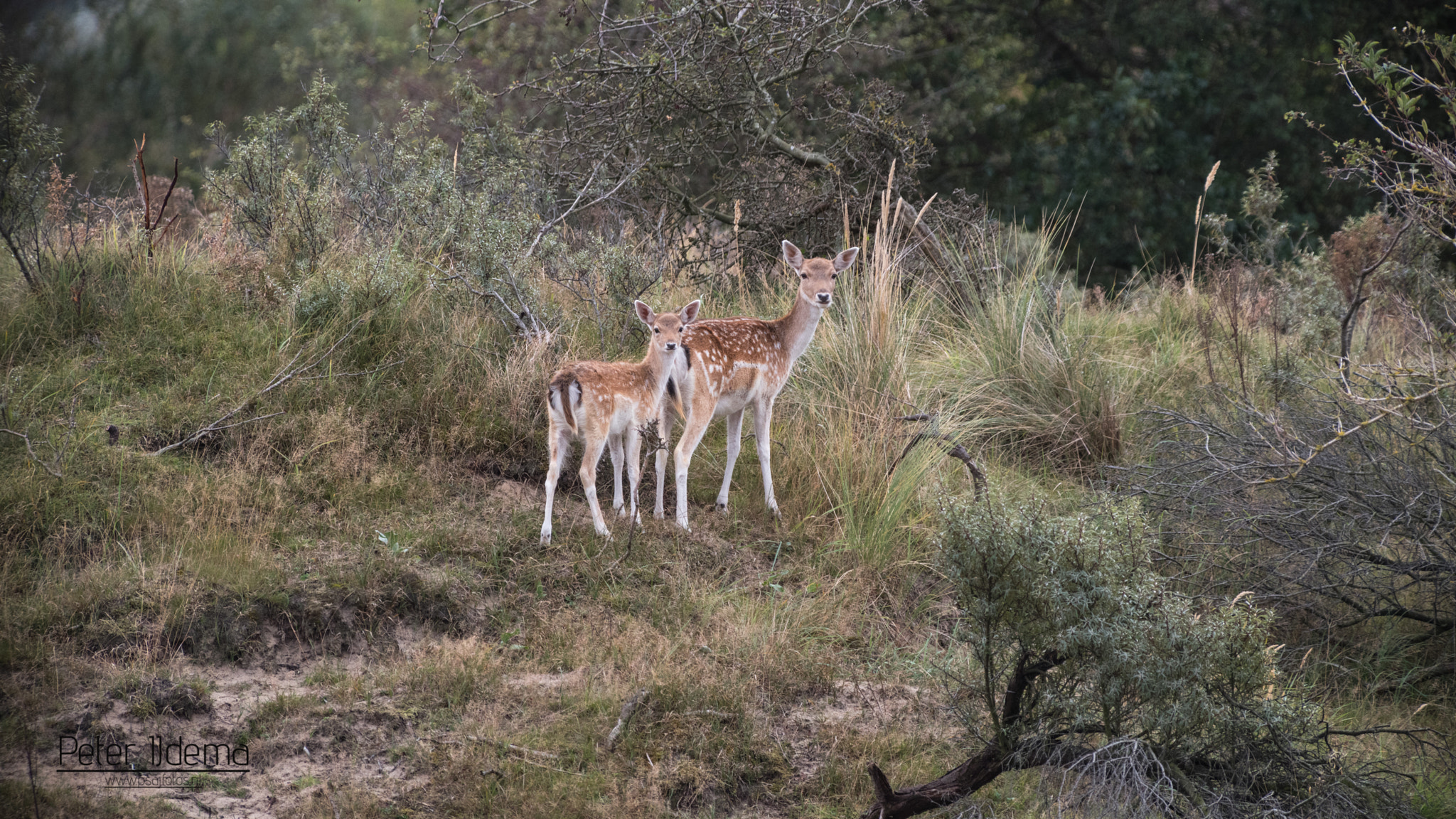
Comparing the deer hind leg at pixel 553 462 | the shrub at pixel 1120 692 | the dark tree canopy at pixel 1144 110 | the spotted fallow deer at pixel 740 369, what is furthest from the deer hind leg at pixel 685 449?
the dark tree canopy at pixel 1144 110

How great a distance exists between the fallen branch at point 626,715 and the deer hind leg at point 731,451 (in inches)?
85.2

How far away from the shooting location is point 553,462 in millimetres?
6137

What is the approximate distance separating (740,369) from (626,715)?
2.64m

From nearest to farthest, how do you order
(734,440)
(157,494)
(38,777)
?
(38,777), (157,494), (734,440)

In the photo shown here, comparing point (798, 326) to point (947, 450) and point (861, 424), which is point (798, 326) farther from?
point (947, 450)

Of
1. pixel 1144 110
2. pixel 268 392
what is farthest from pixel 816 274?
pixel 1144 110

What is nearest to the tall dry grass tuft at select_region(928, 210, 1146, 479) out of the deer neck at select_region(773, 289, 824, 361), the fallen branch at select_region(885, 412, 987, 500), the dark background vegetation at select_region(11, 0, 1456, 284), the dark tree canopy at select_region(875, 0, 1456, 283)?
the fallen branch at select_region(885, 412, 987, 500)

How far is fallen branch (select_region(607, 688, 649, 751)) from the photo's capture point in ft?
15.6

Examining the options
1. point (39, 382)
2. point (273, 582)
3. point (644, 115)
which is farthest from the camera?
point (644, 115)

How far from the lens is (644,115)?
9.62 metres

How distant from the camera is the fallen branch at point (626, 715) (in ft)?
15.6

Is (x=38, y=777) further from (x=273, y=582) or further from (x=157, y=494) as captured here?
(x=157, y=494)

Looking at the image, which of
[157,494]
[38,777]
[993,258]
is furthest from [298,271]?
[993,258]

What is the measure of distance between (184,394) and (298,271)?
1.35m
